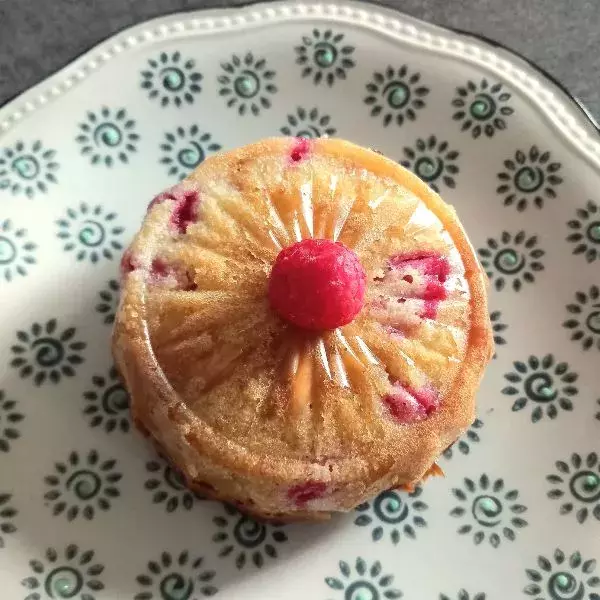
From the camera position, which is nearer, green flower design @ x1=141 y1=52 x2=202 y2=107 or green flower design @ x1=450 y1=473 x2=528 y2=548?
green flower design @ x1=450 y1=473 x2=528 y2=548

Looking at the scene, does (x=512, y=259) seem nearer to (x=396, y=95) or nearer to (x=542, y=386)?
(x=542, y=386)

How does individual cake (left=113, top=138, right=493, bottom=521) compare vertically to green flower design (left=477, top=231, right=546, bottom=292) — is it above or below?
below

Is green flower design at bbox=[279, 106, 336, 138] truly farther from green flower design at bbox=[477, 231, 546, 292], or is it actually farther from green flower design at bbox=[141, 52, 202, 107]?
green flower design at bbox=[477, 231, 546, 292]

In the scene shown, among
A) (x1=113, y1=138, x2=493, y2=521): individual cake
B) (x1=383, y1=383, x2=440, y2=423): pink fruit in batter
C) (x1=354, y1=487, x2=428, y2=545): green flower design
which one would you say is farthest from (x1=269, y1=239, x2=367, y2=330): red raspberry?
(x1=354, y1=487, x2=428, y2=545): green flower design

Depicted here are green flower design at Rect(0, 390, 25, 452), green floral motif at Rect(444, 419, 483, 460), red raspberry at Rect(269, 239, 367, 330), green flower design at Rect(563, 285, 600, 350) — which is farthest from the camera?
green flower design at Rect(563, 285, 600, 350)

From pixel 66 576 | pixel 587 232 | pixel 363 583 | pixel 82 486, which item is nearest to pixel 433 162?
pixel 587 232

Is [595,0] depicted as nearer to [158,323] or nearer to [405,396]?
[405,396]

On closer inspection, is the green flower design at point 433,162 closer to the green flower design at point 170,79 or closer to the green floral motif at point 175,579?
the green flower design at point 170,79

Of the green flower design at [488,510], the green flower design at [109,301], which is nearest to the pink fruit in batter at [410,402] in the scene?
the green flower design at [488,510]
